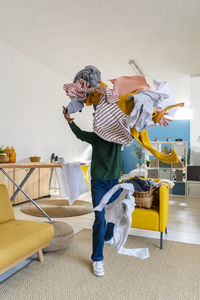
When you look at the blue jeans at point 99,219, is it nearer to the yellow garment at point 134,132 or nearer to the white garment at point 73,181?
the white garment at point 73,181

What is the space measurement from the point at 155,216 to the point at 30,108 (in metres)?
3.96

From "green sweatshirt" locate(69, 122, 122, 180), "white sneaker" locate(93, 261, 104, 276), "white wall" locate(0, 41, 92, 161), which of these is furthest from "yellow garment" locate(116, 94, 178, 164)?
"white wall" locate(0, 41, 92, 161)

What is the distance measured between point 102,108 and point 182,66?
5.50 metres

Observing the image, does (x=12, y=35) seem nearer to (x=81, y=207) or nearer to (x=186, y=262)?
(x=81, y=207)

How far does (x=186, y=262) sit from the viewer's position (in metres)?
2.50

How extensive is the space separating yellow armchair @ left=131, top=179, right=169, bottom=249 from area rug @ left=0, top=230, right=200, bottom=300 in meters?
0.26

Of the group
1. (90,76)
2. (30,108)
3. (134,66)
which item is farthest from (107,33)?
(90,76)

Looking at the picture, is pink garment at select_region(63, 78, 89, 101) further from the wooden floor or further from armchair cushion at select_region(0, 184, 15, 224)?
the wooden floor

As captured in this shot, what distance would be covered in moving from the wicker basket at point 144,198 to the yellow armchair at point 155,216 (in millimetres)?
68

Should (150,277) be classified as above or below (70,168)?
below

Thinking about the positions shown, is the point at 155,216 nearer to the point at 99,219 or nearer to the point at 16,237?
the point at 99,219

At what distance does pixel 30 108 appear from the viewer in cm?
577

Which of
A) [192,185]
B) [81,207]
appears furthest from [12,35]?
[192,185]

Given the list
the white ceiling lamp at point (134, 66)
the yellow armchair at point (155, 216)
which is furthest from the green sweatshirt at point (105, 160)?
the white ceiling lamp at point (134, 66)
